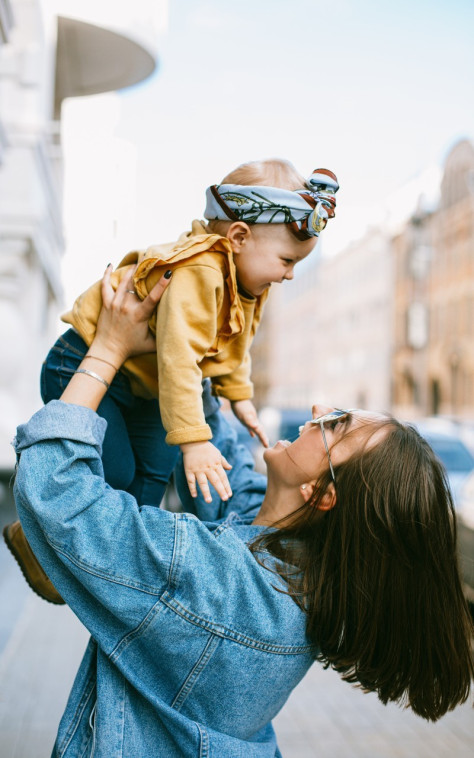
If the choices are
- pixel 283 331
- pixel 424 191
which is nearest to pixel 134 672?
pixel 424 191

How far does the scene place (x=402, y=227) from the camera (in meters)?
49.6

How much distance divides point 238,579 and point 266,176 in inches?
39.3

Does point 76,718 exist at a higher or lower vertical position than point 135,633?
lower

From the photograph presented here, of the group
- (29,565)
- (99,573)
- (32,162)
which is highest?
(32,162)

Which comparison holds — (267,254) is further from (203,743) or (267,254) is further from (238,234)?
(203,743)

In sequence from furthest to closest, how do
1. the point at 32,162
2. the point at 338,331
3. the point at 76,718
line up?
the point at 338,331, the point at 32,162, the point at 76,718

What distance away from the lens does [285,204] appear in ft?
6.45

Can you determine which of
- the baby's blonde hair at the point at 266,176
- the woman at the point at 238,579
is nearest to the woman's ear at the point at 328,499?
the woman at the point at 238,579

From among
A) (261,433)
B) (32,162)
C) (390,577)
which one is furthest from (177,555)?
(32,162)

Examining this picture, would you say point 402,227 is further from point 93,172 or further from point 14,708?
point 14,708

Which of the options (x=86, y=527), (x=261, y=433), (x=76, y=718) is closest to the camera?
(x=86, y=527)

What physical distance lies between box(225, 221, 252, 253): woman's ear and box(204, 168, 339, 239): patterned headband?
0.02 meters

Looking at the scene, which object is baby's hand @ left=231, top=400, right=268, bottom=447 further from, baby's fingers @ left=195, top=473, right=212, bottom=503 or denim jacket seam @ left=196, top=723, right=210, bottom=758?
denim jacket seam @ left=196, top=723, right=210, bottom=758

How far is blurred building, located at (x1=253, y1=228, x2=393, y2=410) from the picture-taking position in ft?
173
